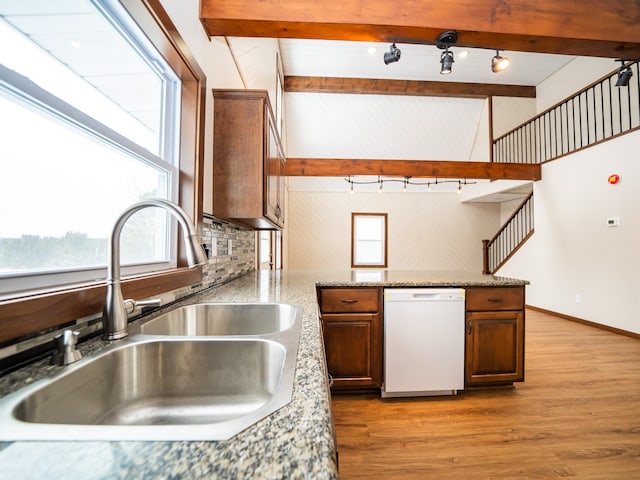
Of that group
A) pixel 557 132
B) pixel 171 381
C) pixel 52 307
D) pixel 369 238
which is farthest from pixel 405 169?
pixel 52 307

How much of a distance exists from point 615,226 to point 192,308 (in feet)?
16.5

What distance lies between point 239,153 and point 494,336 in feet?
7.49

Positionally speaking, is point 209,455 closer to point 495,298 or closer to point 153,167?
point 153,167

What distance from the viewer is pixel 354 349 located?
2.04m

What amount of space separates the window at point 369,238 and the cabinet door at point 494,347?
4.59 metres

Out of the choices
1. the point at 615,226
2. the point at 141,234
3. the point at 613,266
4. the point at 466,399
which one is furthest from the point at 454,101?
the point at 141,234

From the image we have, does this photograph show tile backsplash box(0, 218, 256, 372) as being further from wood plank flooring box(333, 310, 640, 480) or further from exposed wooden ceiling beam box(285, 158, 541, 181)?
exposed wooden ceiling beam box(285, 158, 541, 181)

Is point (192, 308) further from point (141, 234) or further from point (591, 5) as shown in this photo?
point (591, 5)

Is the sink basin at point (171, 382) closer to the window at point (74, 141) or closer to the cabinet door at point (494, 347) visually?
the window at point (74, 141)

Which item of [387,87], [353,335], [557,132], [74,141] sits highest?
[387,87]

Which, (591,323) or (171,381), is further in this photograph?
(591,323)

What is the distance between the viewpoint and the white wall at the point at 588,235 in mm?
3387

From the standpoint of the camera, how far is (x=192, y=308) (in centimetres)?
122

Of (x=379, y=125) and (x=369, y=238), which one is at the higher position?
(x=379, y=125)
